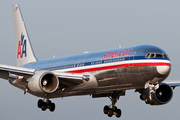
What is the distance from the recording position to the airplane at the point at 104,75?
34.4 metres

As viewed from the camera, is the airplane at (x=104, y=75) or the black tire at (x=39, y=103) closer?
the airplane at (x=104, y=75)

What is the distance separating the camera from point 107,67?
36594 mm

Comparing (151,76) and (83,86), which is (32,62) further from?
(151,76)

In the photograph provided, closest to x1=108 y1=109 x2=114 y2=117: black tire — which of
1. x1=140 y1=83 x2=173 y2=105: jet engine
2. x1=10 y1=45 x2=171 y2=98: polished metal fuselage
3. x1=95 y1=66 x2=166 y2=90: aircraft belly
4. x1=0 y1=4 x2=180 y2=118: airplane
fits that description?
x1=0 y1=4 x2=180 y2=118: airplane

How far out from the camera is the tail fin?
49.5 meters

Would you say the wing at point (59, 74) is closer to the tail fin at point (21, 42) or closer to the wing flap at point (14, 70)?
the wing flap at point (14, 70)

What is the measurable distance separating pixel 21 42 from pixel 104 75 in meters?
17.8

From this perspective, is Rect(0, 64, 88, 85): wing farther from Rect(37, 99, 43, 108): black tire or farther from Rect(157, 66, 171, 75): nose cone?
Answer: Rect(157, 66, 171, 75): nose cone

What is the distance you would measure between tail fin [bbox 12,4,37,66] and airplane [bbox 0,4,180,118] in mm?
4759

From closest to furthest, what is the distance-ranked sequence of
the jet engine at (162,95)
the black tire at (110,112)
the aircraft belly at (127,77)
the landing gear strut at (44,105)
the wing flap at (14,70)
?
the aircraft belly at (127,77) < the wing flap at (14,70) < the jet engine at (162,95) < the landing gear strut at (44,105) < the black tire at (110,112)

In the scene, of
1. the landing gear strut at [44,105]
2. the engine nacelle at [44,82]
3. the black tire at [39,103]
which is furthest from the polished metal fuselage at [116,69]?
the engine nacelle at [44,82]

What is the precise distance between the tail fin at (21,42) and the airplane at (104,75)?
4.76 m

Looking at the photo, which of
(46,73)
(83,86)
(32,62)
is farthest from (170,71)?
(32,62)

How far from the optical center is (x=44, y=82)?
3666 cm
